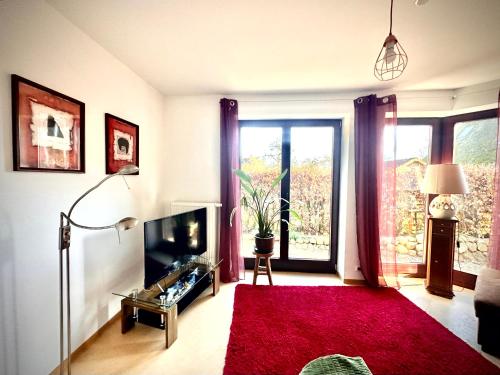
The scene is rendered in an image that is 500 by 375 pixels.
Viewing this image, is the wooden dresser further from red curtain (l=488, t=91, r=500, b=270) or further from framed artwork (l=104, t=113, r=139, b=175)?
framed artwork (l=104, t=113, r=139, b=175)

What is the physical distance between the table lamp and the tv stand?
2603 mm

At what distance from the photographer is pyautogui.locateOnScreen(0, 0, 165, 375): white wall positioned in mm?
1076

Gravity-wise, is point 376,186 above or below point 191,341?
above

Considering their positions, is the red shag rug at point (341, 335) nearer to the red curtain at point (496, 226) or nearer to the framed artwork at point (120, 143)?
the red curtain at point (496, 226)

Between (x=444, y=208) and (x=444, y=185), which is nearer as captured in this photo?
(x=444, y=185)

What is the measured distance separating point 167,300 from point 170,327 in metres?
0.20

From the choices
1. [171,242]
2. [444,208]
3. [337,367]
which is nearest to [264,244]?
[171,242]

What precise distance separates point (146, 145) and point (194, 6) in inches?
60.0

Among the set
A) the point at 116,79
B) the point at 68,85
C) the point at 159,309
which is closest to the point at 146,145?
the point at 116,79

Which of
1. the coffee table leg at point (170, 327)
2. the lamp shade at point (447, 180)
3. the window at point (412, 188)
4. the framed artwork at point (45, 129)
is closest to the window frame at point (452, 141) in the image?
the window at point (412, 188)

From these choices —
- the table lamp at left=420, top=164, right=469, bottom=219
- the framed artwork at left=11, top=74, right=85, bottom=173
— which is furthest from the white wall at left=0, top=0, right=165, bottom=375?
the table lamp at left=420, top=164, right=469, bottom=219

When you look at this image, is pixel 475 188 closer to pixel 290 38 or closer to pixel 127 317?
pixel 290 38

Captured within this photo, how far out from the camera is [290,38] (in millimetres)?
1536

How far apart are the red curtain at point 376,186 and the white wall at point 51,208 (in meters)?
2.63
